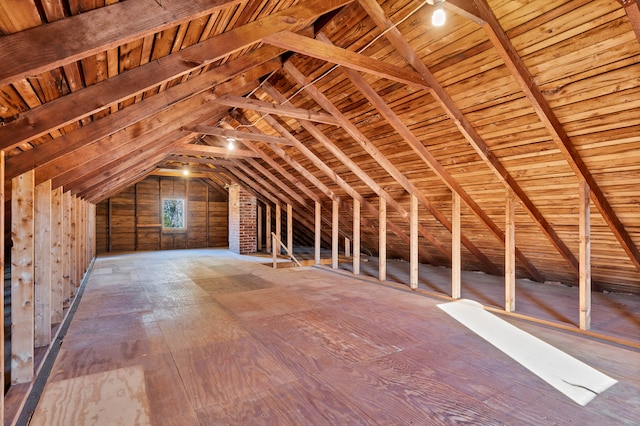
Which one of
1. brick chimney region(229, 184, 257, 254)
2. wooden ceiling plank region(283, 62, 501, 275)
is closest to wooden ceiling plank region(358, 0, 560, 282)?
wooden ceiling plank region(283, 62, 501, 275)

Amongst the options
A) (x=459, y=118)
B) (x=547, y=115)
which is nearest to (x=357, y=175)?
(x=459, y=118)

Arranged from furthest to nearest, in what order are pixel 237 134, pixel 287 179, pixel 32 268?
pixel 287 179 < pixel 237 134 < pixel 32 268

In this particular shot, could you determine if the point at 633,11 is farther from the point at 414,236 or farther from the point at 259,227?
the point at 259,227

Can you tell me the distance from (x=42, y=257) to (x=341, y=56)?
2.93m

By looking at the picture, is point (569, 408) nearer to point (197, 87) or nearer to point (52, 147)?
point (197, 87)

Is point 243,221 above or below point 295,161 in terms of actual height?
below

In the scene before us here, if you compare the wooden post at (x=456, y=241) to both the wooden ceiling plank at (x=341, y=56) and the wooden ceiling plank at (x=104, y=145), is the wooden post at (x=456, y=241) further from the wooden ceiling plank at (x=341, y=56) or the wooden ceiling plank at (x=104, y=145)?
the wooden ceiling plank at (x=104, y=145)

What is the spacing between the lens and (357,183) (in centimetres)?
551

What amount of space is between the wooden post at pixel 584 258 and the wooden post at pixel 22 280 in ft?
14.5

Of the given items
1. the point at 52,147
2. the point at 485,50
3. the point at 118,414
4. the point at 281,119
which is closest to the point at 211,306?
the point at 118,414

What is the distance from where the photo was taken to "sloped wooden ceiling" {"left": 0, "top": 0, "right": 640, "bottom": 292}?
4.98 ft

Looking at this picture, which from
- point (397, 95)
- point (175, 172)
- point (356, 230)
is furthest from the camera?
point (175, 172)

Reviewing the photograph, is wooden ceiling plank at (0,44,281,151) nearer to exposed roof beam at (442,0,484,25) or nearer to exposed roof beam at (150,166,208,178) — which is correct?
exposed roof beam at (442,0,484,25)

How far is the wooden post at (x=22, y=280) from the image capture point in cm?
216
